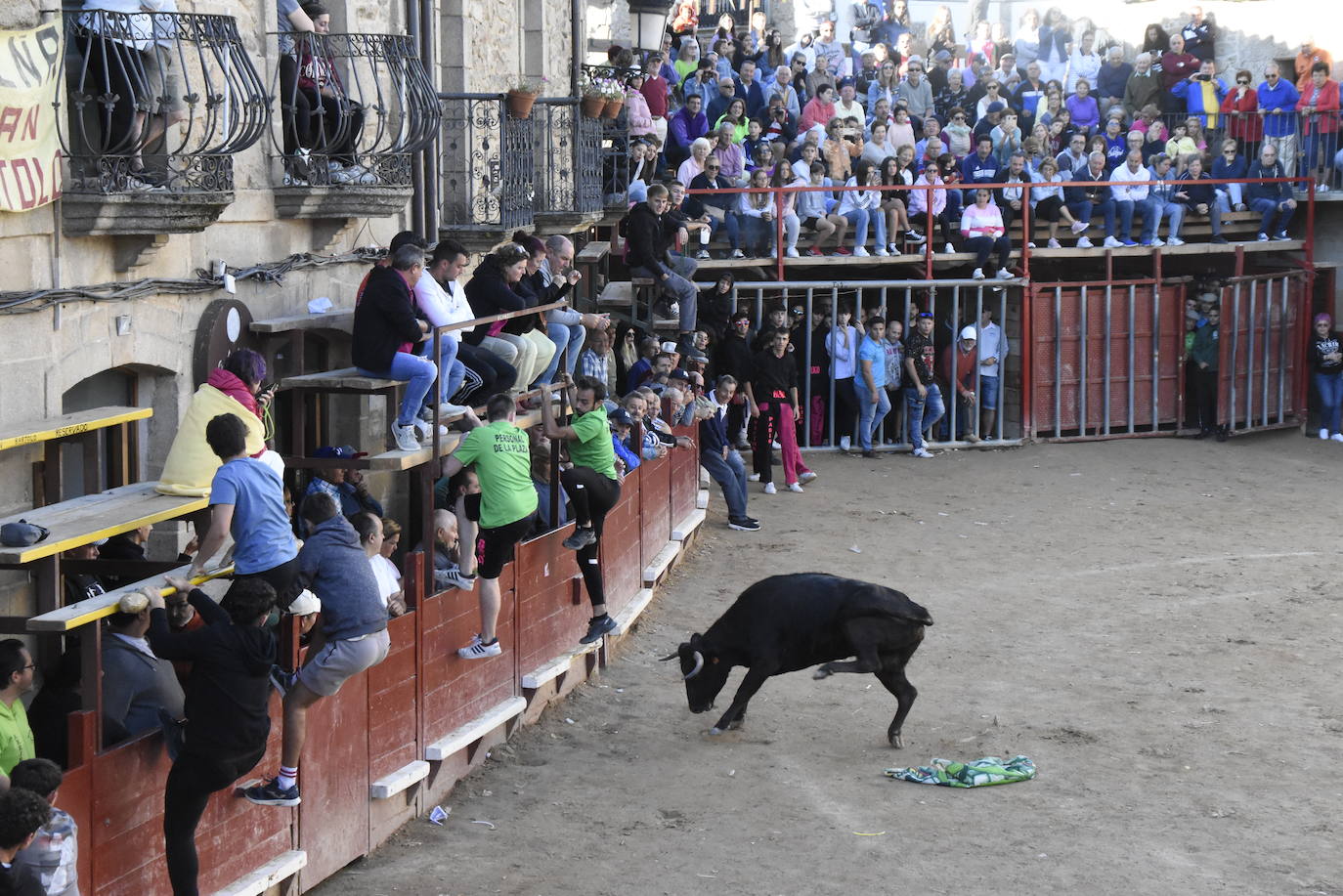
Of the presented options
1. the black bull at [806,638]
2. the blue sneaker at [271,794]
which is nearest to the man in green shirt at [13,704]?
the blue sneaker at [271,794]

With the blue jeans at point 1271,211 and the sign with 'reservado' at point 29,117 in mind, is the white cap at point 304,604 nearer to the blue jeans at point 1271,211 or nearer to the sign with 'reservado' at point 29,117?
the sign with 'reservado' at point 29,117

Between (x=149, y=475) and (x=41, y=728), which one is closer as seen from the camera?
(x=41, y=728)

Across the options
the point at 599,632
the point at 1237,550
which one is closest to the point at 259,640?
the point at 599,632

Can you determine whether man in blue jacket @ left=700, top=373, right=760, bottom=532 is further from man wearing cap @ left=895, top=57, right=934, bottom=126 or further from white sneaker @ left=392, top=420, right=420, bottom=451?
man wearing cap @ left=895, top=57, right=934, bottom=126

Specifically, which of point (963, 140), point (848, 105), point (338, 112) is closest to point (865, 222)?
point (848, 105)

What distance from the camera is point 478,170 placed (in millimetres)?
15883

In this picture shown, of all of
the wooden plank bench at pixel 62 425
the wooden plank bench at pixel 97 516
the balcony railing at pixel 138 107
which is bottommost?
the wooden plank bench at pixel 97 516

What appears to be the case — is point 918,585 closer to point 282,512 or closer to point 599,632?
point 599,632

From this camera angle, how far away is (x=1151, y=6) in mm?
30547

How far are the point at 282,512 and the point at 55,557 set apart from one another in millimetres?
1020

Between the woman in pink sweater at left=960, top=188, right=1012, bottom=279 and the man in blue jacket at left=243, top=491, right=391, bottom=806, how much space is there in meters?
15.8

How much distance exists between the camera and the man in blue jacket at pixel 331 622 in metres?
8.23

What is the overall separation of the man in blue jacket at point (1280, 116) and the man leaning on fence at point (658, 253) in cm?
1086

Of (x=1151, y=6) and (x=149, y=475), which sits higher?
(x=1151, y=6)
